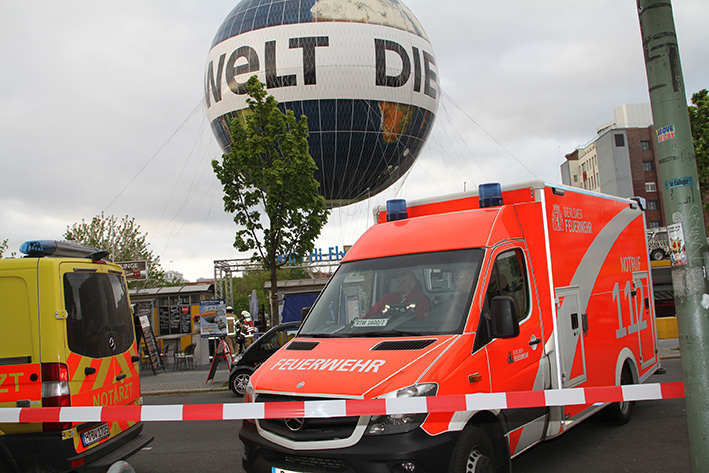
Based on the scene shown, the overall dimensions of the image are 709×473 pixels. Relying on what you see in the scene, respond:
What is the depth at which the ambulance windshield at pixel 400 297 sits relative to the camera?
5227mm

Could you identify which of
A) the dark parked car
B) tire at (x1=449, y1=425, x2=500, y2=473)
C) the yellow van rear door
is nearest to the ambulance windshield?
tire at (x1=449, y1=425, x2=500, y2=473)

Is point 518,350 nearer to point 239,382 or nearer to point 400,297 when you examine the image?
point 400,297

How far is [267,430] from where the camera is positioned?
4832 mm

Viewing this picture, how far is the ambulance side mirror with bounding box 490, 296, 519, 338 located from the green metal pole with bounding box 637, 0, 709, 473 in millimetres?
1229

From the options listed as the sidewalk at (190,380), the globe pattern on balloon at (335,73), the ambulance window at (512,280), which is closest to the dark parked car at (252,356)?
the sidewalk at (190,380)

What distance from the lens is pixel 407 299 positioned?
18.2ft

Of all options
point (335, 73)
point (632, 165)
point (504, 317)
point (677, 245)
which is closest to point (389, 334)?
point (504, 317)

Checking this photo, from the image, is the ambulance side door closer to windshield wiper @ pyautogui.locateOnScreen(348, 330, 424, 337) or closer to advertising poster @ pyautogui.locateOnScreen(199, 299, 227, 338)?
windshield wiper @ pyautogui.locateOnScreen(348, 330, 424, 337)

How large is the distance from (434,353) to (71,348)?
11.0 ft

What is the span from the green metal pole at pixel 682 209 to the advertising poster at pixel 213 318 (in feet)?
54.9

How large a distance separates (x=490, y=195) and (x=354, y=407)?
2795mm

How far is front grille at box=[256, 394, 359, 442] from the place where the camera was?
4.39 metres

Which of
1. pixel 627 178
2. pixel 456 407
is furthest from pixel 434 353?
pixel 627 178

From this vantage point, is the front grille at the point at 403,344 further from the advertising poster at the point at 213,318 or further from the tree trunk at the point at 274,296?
the advertising poster at the point at 213,318
